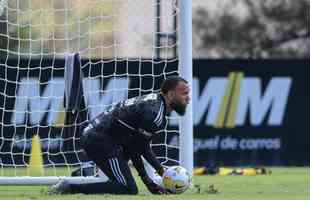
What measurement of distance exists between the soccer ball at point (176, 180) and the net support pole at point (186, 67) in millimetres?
1364

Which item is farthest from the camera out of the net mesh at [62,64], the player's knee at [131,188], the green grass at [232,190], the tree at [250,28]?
the tree at [250,28]

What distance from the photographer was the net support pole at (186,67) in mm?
13336

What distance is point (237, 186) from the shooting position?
14.3 meters

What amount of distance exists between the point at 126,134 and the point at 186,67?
64.0 inches

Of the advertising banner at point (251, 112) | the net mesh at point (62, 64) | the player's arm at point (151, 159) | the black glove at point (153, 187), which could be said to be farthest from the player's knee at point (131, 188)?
the advertising banner at point (251, 112)

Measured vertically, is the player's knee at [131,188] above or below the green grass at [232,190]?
above

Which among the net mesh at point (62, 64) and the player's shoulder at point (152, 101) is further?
the net mesh at point (62, 64)

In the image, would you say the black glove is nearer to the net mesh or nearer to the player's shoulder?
the player's shoulder

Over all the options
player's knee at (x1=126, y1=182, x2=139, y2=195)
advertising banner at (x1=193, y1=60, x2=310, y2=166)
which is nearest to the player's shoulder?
player's knee at (x1=126, y1=182, x2=139, y2=195)

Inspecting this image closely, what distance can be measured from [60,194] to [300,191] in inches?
111

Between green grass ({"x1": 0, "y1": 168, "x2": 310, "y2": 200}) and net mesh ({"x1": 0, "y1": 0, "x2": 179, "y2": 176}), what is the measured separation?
3.03ft

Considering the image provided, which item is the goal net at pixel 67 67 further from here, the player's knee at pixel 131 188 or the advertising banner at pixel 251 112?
the player's knee at pixel 131 188

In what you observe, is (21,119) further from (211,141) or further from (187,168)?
(187,168)

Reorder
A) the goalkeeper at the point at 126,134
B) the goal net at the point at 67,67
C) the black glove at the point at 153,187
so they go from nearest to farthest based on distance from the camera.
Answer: the goalkeeper at the point at 126,134 → the black glove at the point at 153,187 → the goal net at the point at 67,67
